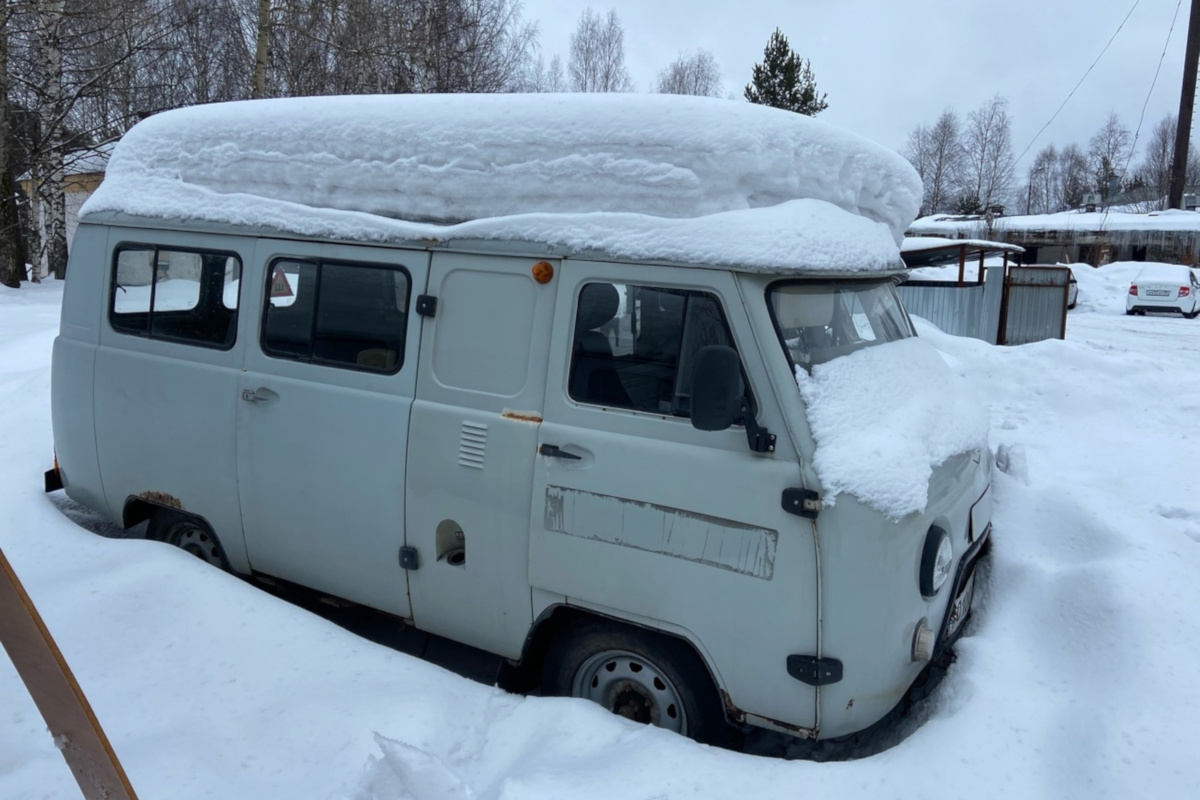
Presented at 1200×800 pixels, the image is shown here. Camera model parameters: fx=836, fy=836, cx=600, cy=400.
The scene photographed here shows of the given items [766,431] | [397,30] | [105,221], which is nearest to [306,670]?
[766,431]

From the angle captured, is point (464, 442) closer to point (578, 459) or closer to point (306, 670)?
point (578, 459)

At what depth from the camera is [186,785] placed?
2840 millimetres

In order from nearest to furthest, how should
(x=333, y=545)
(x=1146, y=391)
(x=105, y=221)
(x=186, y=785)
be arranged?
(x=186, y=785) → (x=333, y=545) → (x=105, y=221) → (x=1146, y=391)

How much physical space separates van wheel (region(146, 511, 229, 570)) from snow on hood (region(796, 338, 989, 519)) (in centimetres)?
335

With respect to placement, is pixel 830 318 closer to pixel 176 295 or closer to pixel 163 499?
pixel 176 295

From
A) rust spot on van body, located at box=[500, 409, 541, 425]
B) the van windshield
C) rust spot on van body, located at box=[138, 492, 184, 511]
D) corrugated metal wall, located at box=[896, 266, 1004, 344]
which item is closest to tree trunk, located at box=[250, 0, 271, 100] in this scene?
corrugated metal wall, located at box=[896, 266, 1004, 344]

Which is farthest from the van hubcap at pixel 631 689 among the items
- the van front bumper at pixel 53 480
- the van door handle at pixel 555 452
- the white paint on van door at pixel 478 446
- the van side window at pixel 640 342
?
the van front bumper at pixel 53 480

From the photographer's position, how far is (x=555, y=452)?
338cm

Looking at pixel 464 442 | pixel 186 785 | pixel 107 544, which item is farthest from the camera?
pixel 107 544

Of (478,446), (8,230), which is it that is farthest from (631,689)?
(8,230)

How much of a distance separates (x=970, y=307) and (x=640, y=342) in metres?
12.6

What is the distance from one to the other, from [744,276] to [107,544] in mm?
3553

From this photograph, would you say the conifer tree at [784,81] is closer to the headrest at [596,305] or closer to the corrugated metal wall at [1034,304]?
the corrugated metal wall at [1034,304]

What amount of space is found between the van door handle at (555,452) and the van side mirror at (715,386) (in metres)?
0.61
